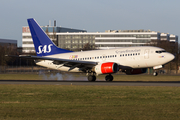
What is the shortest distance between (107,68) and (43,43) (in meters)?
14.8

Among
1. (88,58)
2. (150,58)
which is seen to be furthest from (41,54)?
(150,58)

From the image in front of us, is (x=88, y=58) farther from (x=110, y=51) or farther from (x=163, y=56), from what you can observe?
(x=163, y=56)

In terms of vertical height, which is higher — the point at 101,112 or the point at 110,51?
the point at 110,51

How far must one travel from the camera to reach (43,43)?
4888 cm

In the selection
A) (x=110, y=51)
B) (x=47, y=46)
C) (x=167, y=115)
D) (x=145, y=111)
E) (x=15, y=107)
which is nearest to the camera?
(x=167, y=115)

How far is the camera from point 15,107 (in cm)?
1694

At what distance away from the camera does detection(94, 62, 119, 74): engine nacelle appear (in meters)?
38.9

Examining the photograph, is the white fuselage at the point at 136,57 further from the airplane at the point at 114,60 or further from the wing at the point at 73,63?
the wing at the point at 73,63

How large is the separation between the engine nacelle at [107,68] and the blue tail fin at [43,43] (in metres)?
10.3

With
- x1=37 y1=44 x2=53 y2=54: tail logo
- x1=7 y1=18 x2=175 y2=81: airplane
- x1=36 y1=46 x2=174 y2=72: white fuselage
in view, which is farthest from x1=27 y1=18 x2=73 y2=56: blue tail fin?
x1=36 y1=46 x2=174 y2=72: white fuselage

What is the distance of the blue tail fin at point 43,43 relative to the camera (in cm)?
4866

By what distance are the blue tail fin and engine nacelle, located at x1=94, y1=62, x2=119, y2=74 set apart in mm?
10316

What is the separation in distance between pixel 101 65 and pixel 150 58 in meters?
6.74

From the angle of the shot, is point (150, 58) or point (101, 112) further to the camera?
point (150, 58)
